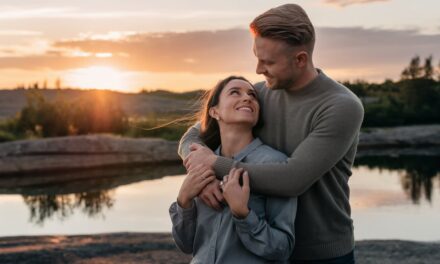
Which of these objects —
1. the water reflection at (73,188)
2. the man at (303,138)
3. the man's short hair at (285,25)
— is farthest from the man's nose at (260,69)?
the water reflection at (73,188)

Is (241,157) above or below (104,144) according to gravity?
above

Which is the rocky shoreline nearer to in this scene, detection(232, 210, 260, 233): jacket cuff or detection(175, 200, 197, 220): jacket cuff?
detection(175, 200, 197, 220): jacket cuff

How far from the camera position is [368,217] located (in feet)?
25.9

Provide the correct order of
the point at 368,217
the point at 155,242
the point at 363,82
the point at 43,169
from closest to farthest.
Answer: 1. the point at 155,242
2. the point at 368,217
3. the point at 43,169
4. the point at 363,82

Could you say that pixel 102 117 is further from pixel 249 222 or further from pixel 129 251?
pixel 249 222

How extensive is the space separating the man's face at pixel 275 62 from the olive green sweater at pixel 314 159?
94 mm

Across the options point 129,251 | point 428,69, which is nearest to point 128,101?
point 428,69

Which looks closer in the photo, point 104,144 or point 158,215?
point 158,215

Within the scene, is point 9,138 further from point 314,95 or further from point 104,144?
Result: point 314,95

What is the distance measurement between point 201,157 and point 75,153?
10.9 meters

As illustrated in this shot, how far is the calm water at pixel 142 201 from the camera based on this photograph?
750 cm

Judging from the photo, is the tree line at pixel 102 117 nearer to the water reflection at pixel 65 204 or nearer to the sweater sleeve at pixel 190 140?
the water reflection at pixel 65 204

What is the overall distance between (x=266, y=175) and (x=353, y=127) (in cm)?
34

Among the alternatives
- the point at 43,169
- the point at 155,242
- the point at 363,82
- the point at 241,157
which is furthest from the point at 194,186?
the point at 363,82
